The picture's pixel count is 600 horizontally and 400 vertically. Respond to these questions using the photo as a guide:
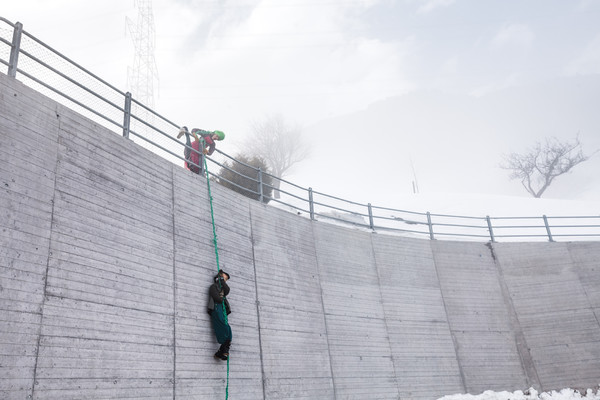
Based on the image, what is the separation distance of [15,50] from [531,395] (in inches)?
537

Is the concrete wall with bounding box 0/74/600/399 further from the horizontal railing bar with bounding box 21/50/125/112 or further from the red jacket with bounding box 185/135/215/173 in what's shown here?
the red jacket with bounding box 185/135/215/173

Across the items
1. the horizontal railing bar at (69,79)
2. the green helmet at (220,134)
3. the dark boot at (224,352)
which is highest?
the green helmet at (220,134)

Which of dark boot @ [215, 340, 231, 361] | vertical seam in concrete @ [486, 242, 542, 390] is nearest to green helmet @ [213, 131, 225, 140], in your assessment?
dark boot @ [215, 340, 231, 361]

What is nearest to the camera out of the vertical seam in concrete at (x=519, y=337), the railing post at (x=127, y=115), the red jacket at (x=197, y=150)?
the railing post at (x=127, y=115)

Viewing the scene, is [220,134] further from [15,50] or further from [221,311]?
[15,50]

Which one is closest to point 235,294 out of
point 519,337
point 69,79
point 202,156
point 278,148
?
point 202,156

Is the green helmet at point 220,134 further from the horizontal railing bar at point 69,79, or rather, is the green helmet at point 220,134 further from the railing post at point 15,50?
the railing post at point 15,50

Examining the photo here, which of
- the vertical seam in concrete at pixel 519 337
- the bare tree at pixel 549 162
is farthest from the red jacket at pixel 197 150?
the bare tree at pixel 549 162

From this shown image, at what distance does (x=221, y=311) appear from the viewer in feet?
26.5

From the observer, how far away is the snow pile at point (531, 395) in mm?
11328

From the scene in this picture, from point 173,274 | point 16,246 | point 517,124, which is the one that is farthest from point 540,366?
point 517,124

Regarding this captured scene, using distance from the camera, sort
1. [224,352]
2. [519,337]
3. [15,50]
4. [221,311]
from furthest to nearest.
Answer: [519,337] < [221,311] < [224,352] < [15,50]

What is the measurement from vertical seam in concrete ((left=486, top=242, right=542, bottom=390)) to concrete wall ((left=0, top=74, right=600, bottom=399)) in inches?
1.7

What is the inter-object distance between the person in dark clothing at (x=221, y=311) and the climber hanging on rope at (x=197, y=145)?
2.60 meters
